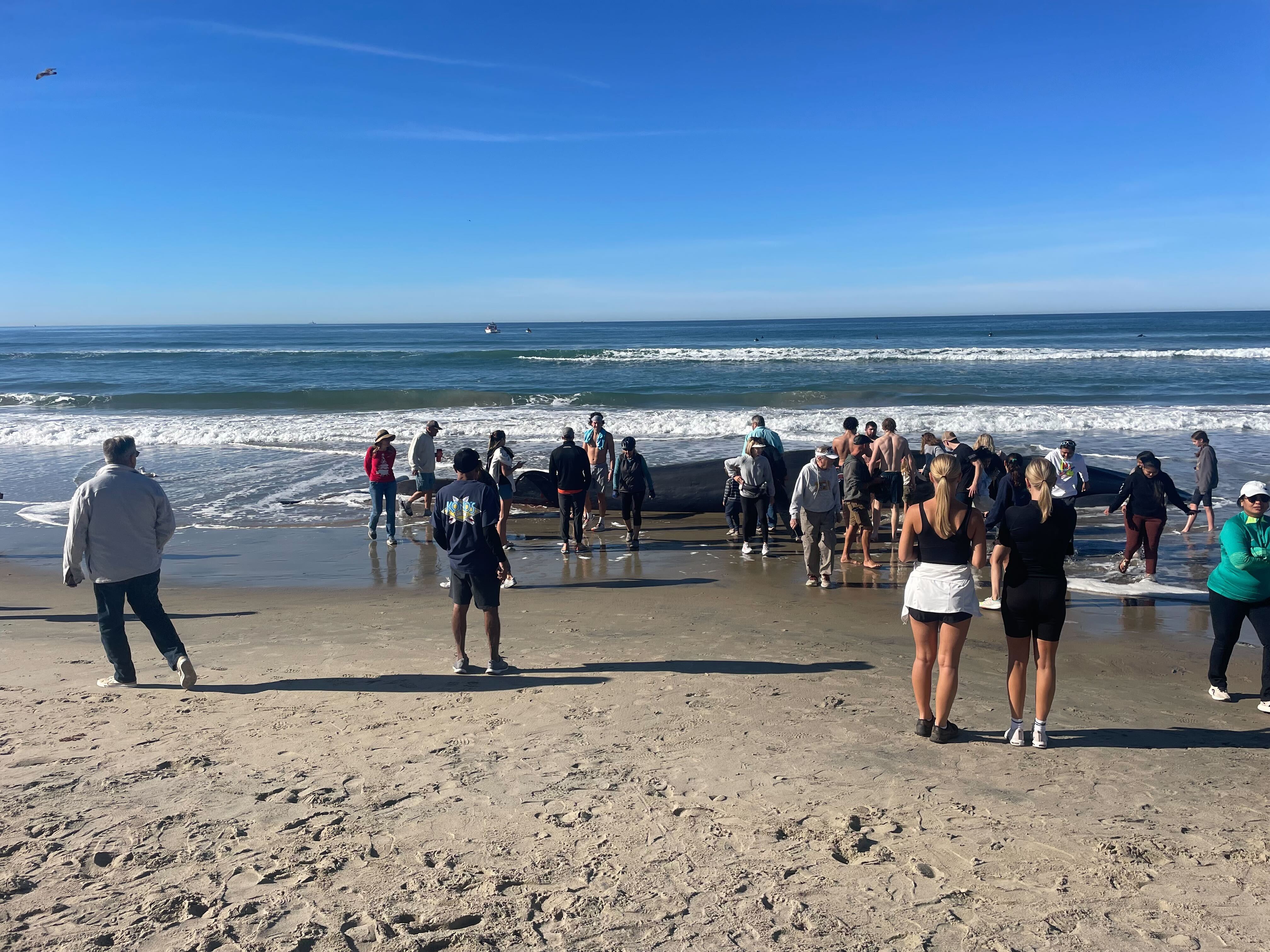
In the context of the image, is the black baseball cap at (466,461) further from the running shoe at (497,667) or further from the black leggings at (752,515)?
the black leggings at (752,515)

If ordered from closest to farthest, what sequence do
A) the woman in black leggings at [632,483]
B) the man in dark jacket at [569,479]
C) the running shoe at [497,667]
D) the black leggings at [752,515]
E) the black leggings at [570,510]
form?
1. the running shoe at [497,667]
2. the black leggings at [752,515]
3. the man in dark jacket at [569,479]
4. the black leggings at [570,510]
5. the woman in black leggings at [632,483]

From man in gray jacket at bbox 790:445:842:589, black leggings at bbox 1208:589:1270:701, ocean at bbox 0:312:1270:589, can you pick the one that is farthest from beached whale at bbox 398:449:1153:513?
black leggings at bbox 1208:589:1270:701

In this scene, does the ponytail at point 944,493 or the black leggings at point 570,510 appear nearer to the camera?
the ponytail at point 944,493

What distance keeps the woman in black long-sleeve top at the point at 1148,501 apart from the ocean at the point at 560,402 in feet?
19.2

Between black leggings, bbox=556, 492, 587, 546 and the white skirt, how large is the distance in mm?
6260

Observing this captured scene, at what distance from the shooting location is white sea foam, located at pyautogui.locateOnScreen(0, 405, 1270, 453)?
21.4 meters

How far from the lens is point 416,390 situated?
35.2 metres

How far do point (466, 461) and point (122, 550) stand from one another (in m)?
2.24

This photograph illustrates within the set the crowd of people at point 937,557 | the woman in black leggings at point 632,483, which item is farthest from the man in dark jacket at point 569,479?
the crowd of people at point 937,557

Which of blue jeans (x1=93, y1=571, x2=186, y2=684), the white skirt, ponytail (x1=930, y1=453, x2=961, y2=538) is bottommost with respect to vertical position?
blue jeans (x1=93, y1=571, x2=186, y2=684)

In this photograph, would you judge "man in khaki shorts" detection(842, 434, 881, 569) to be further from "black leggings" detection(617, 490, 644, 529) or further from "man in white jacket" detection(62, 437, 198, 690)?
"man in white jacket" detection(62, 437, 198, 690)

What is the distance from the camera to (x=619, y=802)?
4.03m

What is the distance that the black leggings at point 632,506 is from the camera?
35.3 feet

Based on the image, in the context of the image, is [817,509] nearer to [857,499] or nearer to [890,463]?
[857,499]
